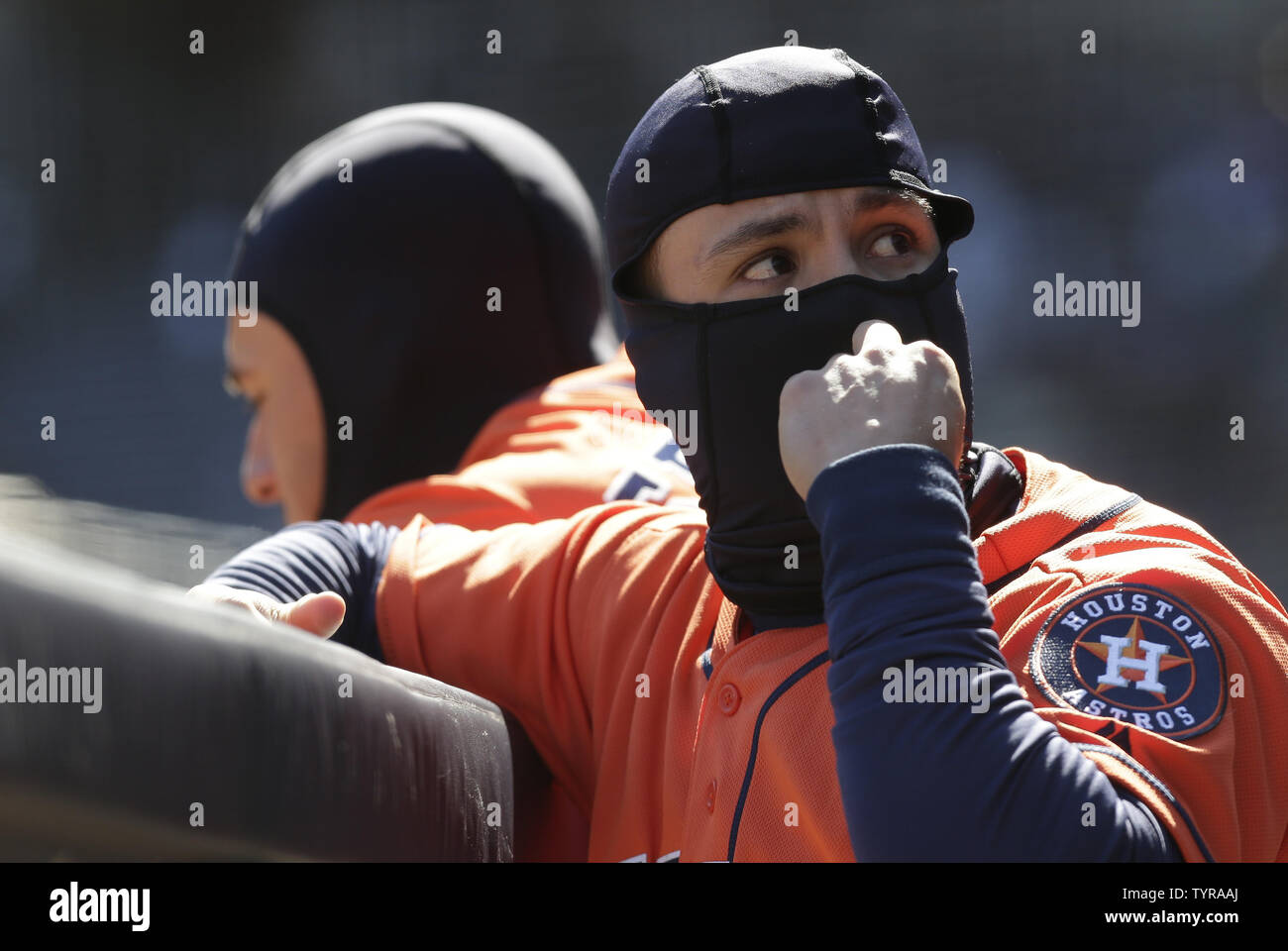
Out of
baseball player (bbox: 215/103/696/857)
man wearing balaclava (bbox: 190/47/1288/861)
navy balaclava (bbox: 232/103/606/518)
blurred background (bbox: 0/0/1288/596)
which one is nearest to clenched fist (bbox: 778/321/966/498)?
man wearing balaclava (bbox: 190/47/1288/861)

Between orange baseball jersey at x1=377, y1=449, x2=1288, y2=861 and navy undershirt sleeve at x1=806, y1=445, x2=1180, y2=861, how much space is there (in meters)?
0.06

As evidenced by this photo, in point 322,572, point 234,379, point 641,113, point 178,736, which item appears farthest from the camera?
point 641,113

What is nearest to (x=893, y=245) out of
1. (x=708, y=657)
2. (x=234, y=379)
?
(x=708, y=657)

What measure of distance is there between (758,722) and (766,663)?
0.06 metres

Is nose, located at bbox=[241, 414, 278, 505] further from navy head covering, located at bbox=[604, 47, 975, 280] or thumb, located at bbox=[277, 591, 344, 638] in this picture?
thumb, located at bbox=[277, 591, 344, 638]

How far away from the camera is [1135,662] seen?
97cm

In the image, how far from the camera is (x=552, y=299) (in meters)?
2.36

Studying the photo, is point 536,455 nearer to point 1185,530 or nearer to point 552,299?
point 552,299

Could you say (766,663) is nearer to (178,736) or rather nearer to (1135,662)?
(1135,662)

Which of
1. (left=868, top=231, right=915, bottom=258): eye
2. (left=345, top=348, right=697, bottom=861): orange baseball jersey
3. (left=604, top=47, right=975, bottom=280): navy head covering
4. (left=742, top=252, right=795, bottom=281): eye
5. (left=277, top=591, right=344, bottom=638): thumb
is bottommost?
(left=277, top=591, right=344, bottom=638): thumb

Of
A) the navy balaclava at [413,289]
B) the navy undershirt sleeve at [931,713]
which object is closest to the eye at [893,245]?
the navy undershirt sleeve at [931,713]

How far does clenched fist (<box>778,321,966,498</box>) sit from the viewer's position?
Result: 1.00 meters

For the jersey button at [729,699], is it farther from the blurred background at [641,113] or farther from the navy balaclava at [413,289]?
the blurred background at [641,113]
